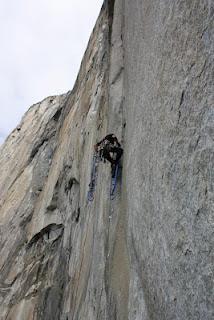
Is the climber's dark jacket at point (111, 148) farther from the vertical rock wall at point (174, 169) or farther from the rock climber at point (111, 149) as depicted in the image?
the vertical rock wall at point (174, 169)

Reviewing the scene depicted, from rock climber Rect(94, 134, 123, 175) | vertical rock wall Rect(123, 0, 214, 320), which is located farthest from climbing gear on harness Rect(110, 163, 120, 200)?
vertical rock wall Rect(123, 0, 214, 320)

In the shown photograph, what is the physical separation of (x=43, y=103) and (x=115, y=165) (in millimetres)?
16143

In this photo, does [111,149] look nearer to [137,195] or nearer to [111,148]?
[111,148]

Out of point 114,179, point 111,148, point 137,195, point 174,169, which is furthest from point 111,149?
point 174,169

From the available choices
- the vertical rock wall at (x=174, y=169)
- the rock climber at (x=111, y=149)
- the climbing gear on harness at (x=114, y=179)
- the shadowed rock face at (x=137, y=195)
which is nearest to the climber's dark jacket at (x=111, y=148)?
the rock climber at (x=111, y=149)

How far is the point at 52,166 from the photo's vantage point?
1733 cm

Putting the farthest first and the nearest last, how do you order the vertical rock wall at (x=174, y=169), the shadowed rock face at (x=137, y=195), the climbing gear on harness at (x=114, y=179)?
the climbing gear on harness at (x=114, y=179)
the shadowed rock face at (x=137, y=195)
the vertical rock wall at (x=174, y=169)

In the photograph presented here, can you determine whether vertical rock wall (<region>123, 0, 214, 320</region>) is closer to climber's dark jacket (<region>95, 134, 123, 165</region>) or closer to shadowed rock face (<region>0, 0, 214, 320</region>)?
shadowed rock face (<region>0, 0, 214, 320</region>)

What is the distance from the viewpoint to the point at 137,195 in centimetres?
569

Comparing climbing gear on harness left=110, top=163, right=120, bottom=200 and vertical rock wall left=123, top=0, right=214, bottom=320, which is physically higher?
climbing gear on harness left=110, top=163, right=120, bottom=200

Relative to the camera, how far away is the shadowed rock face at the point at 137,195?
12.4ft

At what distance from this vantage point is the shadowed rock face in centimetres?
379

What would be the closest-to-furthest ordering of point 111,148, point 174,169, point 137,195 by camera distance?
1. point 174,169
2. point 137,195
3. point 111,148

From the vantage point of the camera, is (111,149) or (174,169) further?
(111,149)
